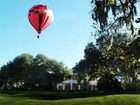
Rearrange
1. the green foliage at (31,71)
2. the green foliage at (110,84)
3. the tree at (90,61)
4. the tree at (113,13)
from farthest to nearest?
the green foliage at (31,71) → the tree at (90,61) → the green foliage at (110,84) → the tree at (113,13)

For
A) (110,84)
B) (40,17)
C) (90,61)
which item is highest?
(90,61)

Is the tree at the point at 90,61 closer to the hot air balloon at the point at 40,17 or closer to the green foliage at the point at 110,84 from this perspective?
the green foliage at the point at 110,84

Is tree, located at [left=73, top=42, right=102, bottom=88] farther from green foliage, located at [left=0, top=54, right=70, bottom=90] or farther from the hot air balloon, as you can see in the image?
the hot air balloon

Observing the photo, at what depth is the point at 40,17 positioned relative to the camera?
28281 mm

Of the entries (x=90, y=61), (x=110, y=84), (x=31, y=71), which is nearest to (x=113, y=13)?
(x=110, y=84)

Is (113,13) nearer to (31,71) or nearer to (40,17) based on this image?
(40,17)

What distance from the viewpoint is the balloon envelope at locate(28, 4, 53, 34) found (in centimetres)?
2841

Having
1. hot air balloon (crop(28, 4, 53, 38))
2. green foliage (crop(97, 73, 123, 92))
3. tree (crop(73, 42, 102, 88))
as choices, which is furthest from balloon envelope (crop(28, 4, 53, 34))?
tree (crop(73, 42, 102, 88))

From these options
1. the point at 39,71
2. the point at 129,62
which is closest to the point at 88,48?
the point at 39,71

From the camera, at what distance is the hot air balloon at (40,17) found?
93.2 ft

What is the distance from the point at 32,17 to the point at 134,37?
863 centimetres

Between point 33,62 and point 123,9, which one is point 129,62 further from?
point 33,62

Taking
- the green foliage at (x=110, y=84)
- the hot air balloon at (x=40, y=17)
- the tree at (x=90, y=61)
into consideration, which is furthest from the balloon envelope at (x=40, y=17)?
the tree at (x=90, y=61)

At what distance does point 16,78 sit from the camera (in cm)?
11288
